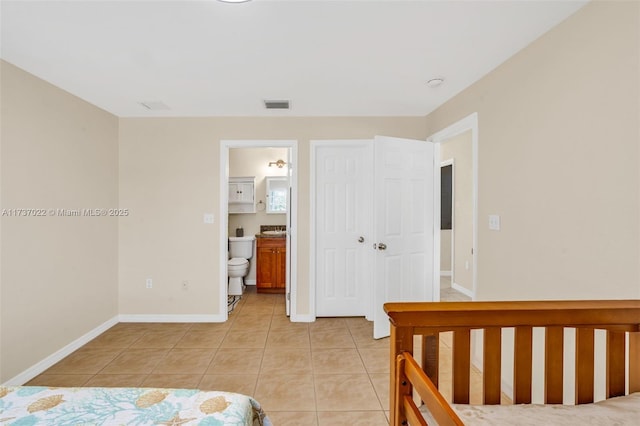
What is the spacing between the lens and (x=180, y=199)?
11.1ft

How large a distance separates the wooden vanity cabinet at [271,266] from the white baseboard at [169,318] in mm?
1179

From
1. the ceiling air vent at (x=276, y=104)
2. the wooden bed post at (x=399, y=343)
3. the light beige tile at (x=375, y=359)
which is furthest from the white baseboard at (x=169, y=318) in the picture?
the wooden bed post at (x=399, y=343)

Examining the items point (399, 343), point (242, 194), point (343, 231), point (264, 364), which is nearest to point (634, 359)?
point (399, 343)

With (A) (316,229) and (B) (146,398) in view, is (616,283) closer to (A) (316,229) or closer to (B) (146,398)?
(B) (146,398)

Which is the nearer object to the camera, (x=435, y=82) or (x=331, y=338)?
(x=435, y=82)

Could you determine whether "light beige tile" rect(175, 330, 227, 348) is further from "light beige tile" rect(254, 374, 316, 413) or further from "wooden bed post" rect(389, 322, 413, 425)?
"wooden bed post" rect(389, 322, 413, 425)

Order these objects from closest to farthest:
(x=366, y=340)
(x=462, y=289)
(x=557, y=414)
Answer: (x=557, y=414) < (x=366, y=340) < (x=462, y=289)

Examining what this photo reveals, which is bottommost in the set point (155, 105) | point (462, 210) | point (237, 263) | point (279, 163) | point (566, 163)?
point (237, 263)

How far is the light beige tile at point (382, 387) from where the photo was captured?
6.52 ft

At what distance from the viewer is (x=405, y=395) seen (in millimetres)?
1046

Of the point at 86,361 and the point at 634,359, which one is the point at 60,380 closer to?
the point at 86,361

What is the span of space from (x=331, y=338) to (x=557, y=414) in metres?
2.13

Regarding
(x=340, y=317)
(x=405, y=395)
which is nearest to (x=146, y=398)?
(x=405, y=395)

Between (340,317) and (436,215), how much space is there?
1.62m
